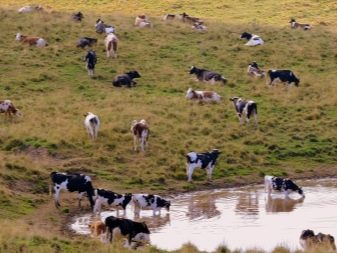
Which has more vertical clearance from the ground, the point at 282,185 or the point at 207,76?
the point at 207,76

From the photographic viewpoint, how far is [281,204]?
1169 inches

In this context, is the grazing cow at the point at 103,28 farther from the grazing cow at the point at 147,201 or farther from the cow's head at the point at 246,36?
the grazing cow at the point at 147,201

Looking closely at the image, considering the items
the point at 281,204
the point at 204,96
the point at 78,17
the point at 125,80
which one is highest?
the point at 78,17

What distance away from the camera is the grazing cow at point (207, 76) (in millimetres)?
41391

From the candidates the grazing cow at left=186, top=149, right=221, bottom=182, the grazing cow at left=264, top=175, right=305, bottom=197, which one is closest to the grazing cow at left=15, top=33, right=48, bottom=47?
the grazing cow at left=186, top=149, right=221, bottom=182

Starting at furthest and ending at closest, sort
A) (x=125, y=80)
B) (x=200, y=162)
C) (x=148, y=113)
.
→ 1. (x=125, y=80)
2. (x=148, y=113)
3. (x=200, y=162)

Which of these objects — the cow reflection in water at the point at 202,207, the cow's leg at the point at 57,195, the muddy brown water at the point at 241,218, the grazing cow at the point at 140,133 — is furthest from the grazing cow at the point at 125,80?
the cow's leg at the point at 57,195

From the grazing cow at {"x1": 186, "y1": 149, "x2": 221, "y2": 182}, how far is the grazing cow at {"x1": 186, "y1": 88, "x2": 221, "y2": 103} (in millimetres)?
6612

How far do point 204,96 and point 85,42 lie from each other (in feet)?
28.0

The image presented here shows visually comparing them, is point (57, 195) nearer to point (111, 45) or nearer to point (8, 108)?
point (8, 108)

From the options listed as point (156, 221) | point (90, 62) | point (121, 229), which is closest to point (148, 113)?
point (90, 62)

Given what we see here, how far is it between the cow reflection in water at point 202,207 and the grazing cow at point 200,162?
1430mm

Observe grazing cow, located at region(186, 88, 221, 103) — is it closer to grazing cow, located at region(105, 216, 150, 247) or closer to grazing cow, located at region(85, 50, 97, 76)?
grazing cow, located at region(85, 50, 97, 76)

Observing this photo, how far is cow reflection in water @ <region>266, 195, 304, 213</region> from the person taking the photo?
1139 inches
